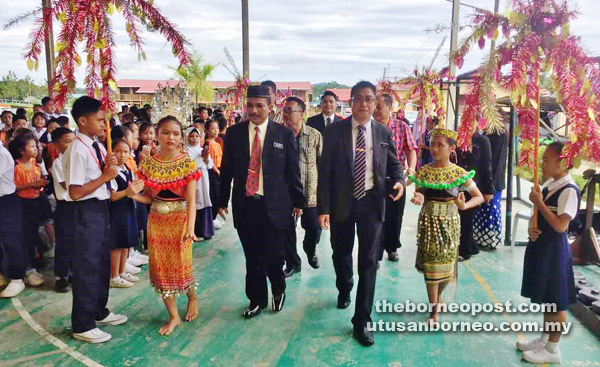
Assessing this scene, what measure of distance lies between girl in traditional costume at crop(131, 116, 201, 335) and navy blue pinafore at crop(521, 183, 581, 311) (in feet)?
7.74

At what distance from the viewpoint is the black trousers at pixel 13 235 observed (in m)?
4.01

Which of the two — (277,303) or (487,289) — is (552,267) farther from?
(277,303)

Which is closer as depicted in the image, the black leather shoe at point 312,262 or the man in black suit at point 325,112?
the black leather shoe at point 312,262

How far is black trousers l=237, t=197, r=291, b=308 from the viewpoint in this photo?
3520 mm

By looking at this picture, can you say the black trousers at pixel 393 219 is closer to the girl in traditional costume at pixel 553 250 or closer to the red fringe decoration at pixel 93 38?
the girl in traditional costume at pixel 553 250

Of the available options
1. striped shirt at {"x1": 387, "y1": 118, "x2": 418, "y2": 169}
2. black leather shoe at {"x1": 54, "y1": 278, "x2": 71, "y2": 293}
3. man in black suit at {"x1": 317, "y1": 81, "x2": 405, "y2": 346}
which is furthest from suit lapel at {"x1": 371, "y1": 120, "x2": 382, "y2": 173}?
black leather shoe at {"x1": 54, "y1": 278, "x2": 71, "y2": 293}

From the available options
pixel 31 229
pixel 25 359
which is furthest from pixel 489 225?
pixel 31 229

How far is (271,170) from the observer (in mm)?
3482

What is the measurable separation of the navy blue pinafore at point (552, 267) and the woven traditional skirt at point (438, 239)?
1.82ft

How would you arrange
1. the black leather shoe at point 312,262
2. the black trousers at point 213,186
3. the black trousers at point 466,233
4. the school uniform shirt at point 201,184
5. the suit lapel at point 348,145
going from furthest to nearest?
the black trousers at point 213,186, the school uniform shirt at point 201,184, the black trousers at point 466,233, the black leather shoe at point 312,262, the suit lapel at point 348,145

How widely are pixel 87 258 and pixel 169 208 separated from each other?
667 mm

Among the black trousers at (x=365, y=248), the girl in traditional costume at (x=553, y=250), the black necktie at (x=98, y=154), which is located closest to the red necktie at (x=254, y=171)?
the black trousers at (x=365, y=248)

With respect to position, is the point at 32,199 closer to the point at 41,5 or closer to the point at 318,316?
the point at 41,5

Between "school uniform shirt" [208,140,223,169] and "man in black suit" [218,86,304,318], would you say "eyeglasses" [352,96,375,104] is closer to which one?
"man in black suit" [218,86,304,318]
